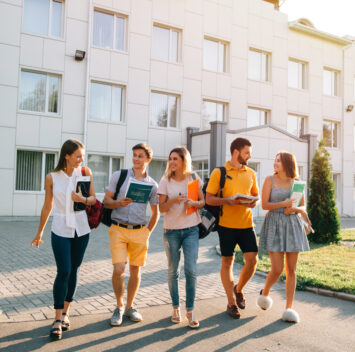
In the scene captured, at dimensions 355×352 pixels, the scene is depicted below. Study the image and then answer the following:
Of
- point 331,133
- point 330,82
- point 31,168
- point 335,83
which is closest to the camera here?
point 31,168

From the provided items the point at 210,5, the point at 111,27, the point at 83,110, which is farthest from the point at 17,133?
the point at 210,5

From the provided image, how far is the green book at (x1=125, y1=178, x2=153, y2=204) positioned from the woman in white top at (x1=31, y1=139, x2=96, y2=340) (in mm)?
403

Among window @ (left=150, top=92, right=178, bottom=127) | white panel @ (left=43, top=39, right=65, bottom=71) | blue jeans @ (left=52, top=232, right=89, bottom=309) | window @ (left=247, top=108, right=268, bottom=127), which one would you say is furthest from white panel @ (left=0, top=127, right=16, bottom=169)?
blue jeans @ (left=52, top=232, right=89, bottom=309)

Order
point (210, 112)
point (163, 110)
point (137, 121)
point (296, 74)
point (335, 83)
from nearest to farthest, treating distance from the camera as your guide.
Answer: point (137, 121)
point (163, 110)
point (210, 112)
point (296, 74)
point (335, 83)

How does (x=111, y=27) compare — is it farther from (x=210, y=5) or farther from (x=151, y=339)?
(x=151, y=339)

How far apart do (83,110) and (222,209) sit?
13099mm

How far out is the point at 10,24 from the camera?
15.2 meters

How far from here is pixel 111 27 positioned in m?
17.5

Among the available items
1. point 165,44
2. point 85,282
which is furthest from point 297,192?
point 165,44

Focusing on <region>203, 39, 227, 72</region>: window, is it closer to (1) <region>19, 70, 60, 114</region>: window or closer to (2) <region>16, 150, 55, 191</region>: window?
(1) <region>19, 70, 60, 114</region>: window

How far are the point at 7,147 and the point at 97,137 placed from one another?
3.61m

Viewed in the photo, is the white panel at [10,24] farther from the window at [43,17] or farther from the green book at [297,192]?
the green book at [297,192]

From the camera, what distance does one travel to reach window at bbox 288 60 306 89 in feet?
74.4

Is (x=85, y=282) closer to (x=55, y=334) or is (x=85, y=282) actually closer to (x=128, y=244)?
(x=128, y=244)
